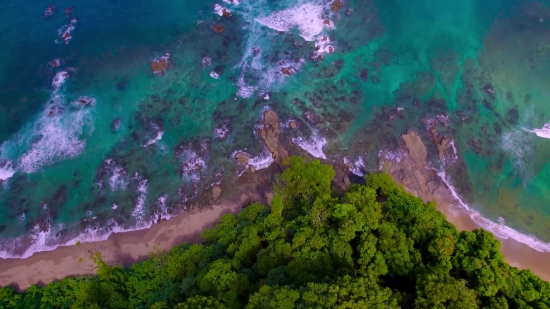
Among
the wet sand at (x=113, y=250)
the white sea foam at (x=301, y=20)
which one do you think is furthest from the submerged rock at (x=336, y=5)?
the wet sand at (x=113, y=250)

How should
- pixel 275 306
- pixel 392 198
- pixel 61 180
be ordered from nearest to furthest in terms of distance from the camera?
pixel 275 306
pixel 392 198
pixel 61 180

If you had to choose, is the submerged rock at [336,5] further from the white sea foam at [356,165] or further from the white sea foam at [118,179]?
the white sea foam at [118,179]

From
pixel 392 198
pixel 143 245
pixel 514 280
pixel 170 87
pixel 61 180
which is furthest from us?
pixel 170 87

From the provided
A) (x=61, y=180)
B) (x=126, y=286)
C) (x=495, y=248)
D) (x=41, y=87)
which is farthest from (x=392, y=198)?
(x=41, y=87)

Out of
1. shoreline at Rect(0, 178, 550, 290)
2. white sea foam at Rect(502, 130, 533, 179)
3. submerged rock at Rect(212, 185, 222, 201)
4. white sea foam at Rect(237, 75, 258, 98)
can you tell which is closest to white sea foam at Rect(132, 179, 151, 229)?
shoreline at Rect(0, 178, 550, 290)

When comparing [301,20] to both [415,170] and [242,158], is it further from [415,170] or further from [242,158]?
[415,170]

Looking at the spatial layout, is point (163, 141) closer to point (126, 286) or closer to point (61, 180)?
point (61, 180)
